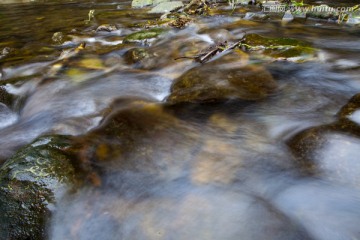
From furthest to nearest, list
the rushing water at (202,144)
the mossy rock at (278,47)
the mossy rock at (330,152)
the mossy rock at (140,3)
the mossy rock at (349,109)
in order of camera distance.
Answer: the mossy rock at (140,3)
the mossy rock at (278,47)
the mossy rock at (349,109)
the mossy rock at (330,152)
the rushing water at (202,144)

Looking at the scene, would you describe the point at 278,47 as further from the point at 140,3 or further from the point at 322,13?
the point at 140,3

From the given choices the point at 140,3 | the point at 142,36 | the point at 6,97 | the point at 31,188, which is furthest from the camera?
the point at 140,3

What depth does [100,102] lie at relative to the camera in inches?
177

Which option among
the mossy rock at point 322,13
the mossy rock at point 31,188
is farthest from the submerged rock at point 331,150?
the mossy rock at point 322,13

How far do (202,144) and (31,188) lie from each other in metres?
1.68

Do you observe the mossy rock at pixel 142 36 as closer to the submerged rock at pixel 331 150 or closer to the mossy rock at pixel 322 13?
the mossy rock at pixel 322 13

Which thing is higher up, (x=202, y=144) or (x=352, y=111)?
(x=352, y=111)

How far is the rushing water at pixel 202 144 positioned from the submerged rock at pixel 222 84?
0.21 feet

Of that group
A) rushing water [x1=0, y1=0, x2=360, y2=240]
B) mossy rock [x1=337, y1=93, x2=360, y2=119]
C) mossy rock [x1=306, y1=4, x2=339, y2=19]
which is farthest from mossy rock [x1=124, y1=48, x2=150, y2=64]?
mossy rock [x1=306, y1=4, x2=339, y2=19]

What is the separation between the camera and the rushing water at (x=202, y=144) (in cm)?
232

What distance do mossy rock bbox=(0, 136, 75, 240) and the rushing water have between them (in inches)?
4.7

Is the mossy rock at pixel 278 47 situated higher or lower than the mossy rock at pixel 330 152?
higher

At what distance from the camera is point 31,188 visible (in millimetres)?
2334

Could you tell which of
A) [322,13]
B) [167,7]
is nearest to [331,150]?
[322,13]
